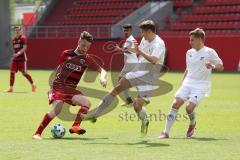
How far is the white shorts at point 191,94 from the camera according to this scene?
37.1ft

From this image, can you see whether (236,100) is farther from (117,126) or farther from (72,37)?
(72,37)

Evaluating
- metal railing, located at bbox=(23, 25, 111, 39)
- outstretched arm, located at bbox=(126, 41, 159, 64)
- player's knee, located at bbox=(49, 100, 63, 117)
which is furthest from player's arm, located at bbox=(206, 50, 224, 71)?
metal railing, located at bbox=(23, 25, 111, 39)

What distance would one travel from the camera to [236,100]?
19141 mm

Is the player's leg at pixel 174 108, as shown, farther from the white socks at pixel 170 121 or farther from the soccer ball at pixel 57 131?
the soccer ball at pixel 57 131

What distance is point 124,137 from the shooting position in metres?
11.3

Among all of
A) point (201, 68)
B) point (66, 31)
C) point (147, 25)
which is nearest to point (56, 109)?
point (147, 25)

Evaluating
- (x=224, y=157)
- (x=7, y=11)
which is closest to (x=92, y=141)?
(x=224, y=157)

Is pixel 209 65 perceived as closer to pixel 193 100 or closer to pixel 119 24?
pixel 193 100

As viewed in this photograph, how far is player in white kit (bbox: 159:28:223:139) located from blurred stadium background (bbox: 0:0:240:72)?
23.0 m

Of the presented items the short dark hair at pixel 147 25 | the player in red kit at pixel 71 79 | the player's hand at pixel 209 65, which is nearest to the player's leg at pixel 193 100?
the player's hand at pixel 209 65

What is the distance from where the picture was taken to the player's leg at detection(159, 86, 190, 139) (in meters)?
11.1

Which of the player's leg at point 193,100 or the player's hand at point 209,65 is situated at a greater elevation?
the player's hand at point 209,65

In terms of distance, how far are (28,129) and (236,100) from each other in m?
8.42

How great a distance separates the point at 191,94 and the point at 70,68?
209 cm
